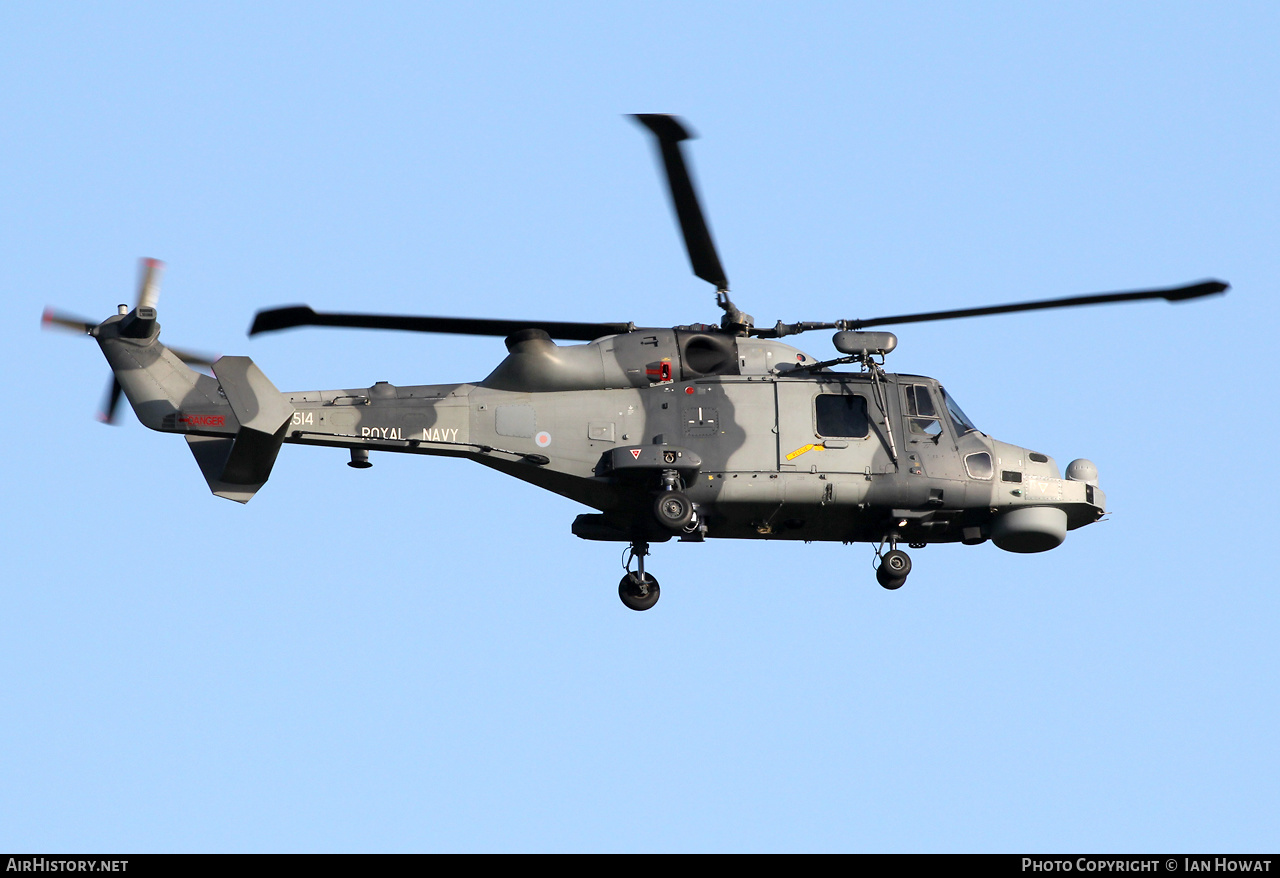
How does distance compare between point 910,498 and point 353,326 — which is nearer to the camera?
point 353,326

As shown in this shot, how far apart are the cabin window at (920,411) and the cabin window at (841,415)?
684 millimetres

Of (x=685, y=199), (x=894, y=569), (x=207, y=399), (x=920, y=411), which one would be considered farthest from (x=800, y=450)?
(x=207, y=399)

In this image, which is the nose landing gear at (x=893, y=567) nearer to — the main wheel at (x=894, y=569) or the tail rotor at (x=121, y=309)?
the main wheel at (x=894, y=569)

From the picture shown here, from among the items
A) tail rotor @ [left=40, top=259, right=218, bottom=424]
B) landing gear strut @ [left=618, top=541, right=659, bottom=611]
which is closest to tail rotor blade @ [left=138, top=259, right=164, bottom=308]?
tail rotor @ [left=40, top=259, right=218, bottom=424]

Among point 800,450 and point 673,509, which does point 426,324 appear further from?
point 800,450

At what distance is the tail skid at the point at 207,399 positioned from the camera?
75.8ft

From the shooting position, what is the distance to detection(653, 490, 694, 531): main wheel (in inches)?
941

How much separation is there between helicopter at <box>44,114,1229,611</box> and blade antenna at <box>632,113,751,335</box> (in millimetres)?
64

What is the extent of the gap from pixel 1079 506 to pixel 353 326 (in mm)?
10746

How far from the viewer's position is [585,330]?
2481 cm

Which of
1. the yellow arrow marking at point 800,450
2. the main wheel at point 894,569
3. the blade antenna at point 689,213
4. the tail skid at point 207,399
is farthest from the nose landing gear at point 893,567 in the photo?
the tail skid at point 207,399
